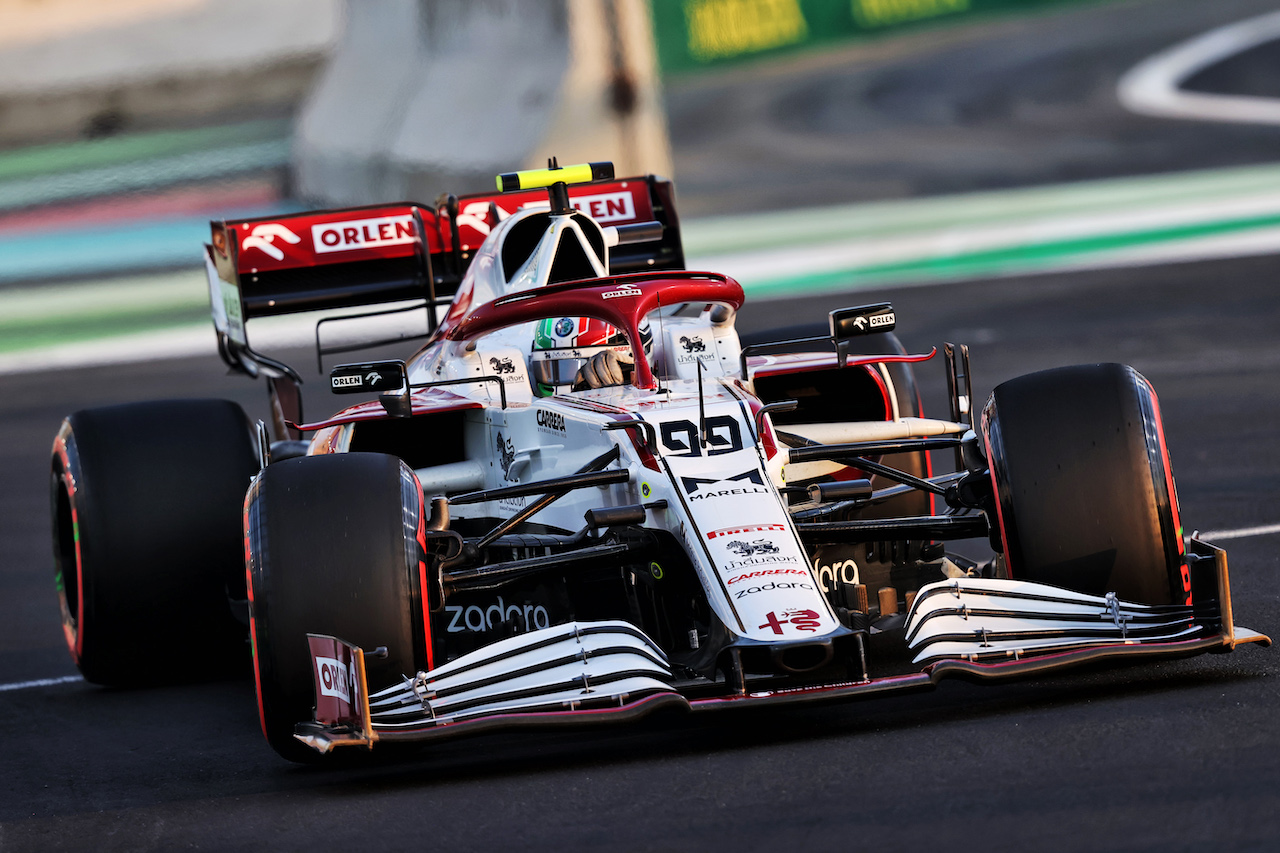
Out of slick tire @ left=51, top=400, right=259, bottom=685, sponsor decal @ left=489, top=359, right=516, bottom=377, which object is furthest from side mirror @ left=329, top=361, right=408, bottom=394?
slick tire @ left=51, top=400, right=259, bottom=685

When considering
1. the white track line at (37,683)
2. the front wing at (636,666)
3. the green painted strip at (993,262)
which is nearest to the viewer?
the front wing at (636,666)

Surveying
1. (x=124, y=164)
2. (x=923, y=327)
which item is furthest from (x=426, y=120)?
(x=923, y=327)

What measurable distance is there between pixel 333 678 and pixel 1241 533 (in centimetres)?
528

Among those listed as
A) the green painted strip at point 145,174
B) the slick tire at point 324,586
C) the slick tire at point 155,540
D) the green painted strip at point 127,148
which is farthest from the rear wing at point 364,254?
the green painted strip at point 127,148

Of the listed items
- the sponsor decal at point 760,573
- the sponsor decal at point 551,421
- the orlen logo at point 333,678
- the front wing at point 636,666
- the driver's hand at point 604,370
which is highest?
the driver's hand at point 604,370

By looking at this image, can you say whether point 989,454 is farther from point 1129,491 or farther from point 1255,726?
point 1255,726

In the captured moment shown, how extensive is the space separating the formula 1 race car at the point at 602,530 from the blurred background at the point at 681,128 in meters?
12.0

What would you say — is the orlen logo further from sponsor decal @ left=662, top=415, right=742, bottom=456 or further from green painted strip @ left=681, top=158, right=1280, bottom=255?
green painted strip @ left=681, top=158, right=1280, bottom=255

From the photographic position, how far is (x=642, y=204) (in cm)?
1096

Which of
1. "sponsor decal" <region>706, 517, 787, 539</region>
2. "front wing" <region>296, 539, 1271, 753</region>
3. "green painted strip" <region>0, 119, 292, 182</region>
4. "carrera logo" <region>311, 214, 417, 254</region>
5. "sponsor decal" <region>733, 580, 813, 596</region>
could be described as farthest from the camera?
"green painted strip" <region>0, 119, 292, 182</region>

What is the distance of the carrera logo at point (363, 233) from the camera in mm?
10477

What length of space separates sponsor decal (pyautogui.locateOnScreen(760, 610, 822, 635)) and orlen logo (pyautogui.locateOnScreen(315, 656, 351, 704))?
1.37 metres

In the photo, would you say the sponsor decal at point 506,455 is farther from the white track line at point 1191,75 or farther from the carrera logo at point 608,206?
the white track line at point 1191,75

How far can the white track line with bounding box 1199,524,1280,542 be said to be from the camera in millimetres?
9719
